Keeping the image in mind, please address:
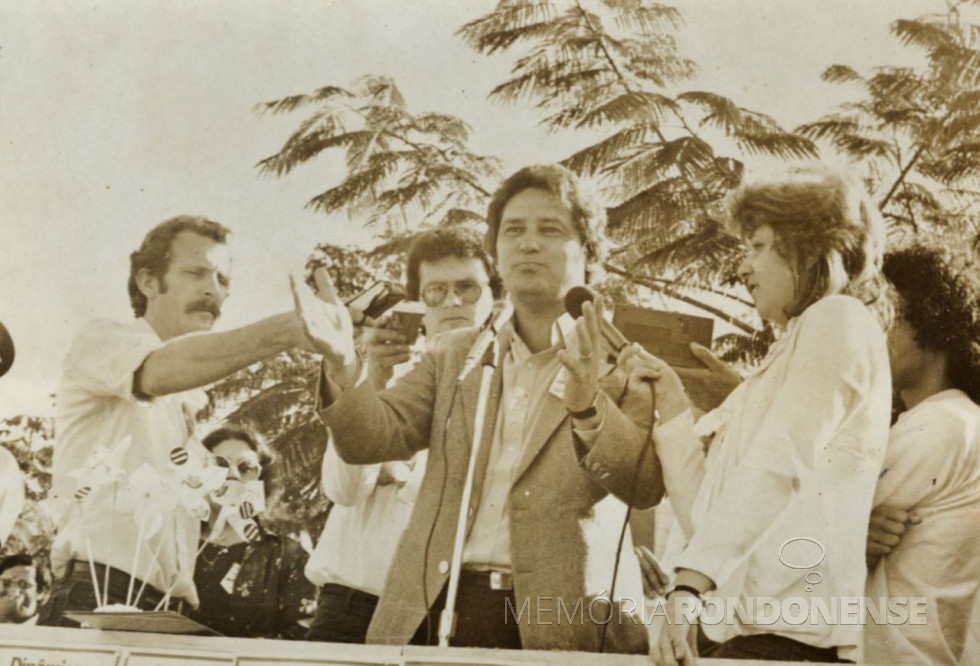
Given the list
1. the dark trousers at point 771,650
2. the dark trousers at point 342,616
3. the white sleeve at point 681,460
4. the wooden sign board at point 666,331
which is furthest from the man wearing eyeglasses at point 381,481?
A: the dark trousers at point 771,650

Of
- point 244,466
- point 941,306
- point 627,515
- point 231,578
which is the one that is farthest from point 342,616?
point 941,306

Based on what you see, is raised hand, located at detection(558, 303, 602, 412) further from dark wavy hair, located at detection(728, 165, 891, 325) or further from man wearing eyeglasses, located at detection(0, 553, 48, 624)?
man wearing eyeglasses, located at detection(0, 553, 48, 624)

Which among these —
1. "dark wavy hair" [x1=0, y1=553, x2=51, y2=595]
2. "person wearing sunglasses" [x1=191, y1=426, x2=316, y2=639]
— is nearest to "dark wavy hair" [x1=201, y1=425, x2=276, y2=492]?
"person wearing sunglasses" [x1=191, y1=426, x2=316, y2=639]

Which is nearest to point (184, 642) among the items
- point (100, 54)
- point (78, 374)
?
point (78, 374)

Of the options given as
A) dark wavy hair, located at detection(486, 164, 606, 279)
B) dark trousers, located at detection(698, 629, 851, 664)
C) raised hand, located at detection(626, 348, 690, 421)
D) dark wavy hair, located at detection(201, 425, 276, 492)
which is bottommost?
dark trousers, located at detection(698, 629, 851, 664)

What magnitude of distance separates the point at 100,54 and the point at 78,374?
1414mm

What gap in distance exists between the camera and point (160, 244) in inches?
213

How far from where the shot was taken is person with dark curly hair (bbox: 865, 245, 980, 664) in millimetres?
4391

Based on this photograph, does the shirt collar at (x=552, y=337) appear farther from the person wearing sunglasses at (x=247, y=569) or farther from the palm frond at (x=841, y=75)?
the palm frond at (x=841, y=75)

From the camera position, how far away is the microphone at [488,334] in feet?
15.9

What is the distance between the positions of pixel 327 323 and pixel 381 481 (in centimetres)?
62

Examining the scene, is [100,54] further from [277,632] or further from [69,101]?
[277,632]

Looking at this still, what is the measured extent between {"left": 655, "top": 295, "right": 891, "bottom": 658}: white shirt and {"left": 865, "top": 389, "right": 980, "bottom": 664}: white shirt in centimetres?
9

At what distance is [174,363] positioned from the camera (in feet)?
17.1
